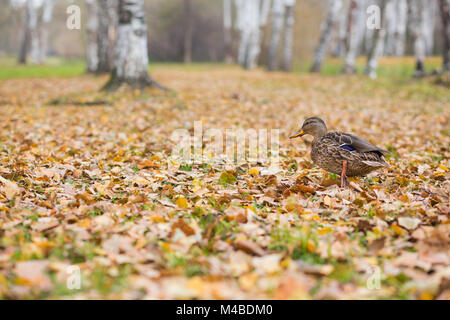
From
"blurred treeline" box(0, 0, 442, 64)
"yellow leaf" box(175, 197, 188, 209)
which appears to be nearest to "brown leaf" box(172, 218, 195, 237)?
"yellow leaf" box(175, 197, 188, 209)

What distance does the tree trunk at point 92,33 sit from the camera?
19078 millimetres

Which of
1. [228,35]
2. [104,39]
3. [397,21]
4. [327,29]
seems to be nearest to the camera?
[104,39]

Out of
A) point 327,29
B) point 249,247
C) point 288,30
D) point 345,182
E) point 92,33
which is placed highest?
point 288,30

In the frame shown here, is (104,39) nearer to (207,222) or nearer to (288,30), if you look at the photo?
(288,30)

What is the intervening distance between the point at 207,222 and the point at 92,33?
63.2ft

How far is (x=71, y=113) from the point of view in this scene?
344 inches

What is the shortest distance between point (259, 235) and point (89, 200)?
65.2 inches

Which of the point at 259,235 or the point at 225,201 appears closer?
the point at 259,235

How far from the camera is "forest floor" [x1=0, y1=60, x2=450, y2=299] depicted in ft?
7.32

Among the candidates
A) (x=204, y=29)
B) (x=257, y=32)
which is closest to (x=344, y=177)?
(x=257, y=32)

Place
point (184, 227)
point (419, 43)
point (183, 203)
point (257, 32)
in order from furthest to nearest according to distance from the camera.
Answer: point (257, 32) → point (419, 43) → point (183, 203) → point (184, 227)

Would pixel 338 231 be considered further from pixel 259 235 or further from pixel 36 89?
pixel 36 89

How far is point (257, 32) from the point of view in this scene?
26.3 metres
